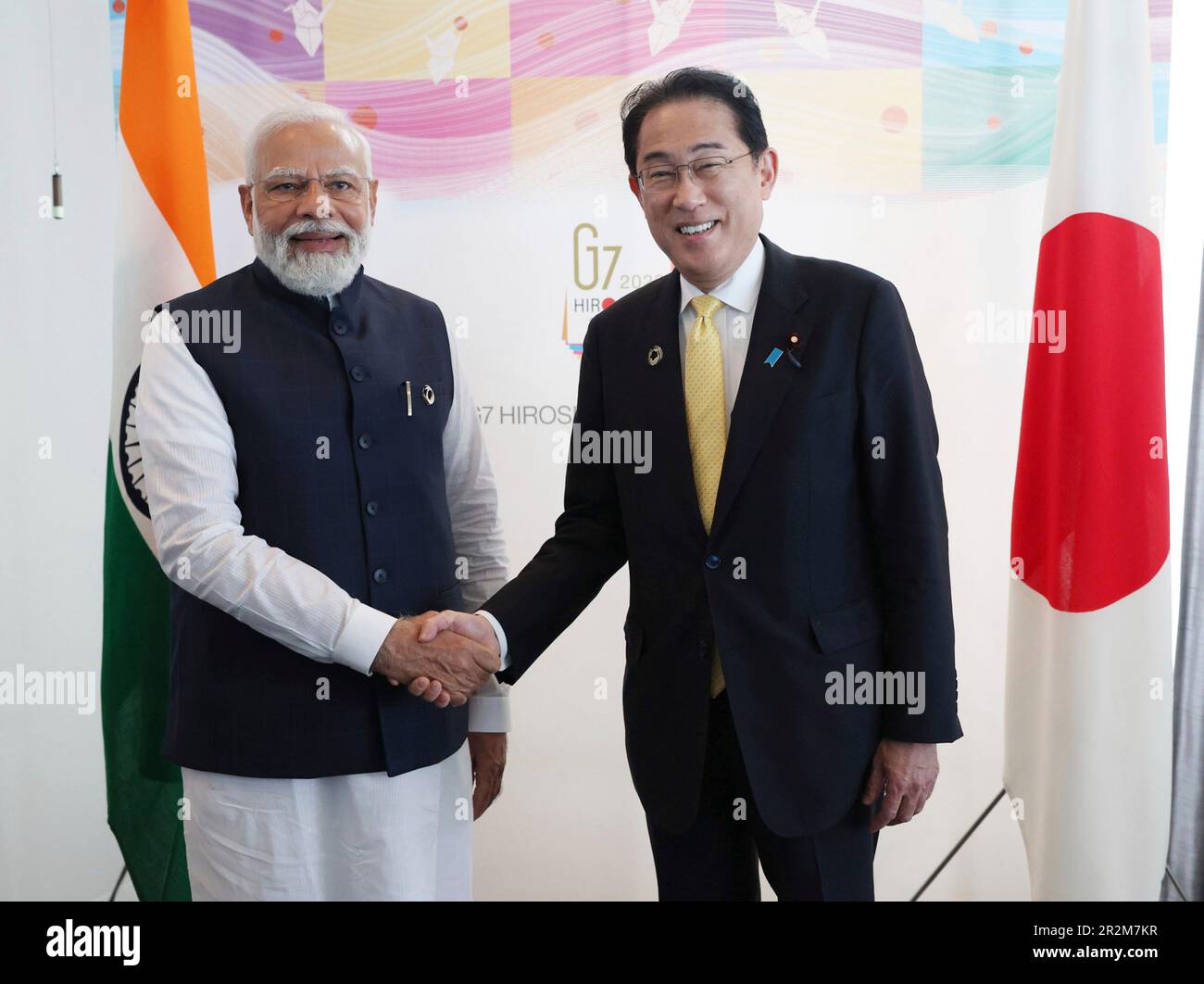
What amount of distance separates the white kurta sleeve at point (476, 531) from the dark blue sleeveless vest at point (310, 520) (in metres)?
0.21

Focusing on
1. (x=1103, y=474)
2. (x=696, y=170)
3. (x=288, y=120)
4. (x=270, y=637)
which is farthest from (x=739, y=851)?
(x=288, y=120)

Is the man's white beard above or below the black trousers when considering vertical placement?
above

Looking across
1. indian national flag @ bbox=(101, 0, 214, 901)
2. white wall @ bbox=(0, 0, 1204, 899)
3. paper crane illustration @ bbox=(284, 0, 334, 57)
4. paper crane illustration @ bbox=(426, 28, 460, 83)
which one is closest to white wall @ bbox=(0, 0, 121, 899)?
white wall @ bbox=(0, 0, 1204, 899)

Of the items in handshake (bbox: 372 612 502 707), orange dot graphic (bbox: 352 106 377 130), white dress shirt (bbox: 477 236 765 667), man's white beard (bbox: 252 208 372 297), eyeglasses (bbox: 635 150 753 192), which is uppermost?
orange dot graphic (bbox: 352 106 377 130)

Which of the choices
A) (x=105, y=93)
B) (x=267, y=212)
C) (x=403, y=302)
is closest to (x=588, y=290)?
(x=403, y=302)

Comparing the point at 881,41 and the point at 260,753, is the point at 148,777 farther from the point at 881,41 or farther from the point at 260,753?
the point at 881,41

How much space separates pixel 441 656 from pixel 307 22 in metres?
2.20

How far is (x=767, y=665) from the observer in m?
1.92

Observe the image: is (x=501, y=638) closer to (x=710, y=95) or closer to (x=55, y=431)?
(x=710, y=95)

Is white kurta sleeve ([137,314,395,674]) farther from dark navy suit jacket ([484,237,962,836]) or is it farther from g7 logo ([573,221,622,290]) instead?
g7 logo ([573,221,622,290])

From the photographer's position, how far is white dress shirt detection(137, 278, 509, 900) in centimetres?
203

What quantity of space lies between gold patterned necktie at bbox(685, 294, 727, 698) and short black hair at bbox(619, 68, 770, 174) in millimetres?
374

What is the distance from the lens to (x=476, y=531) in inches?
96.8

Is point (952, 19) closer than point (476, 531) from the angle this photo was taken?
No
